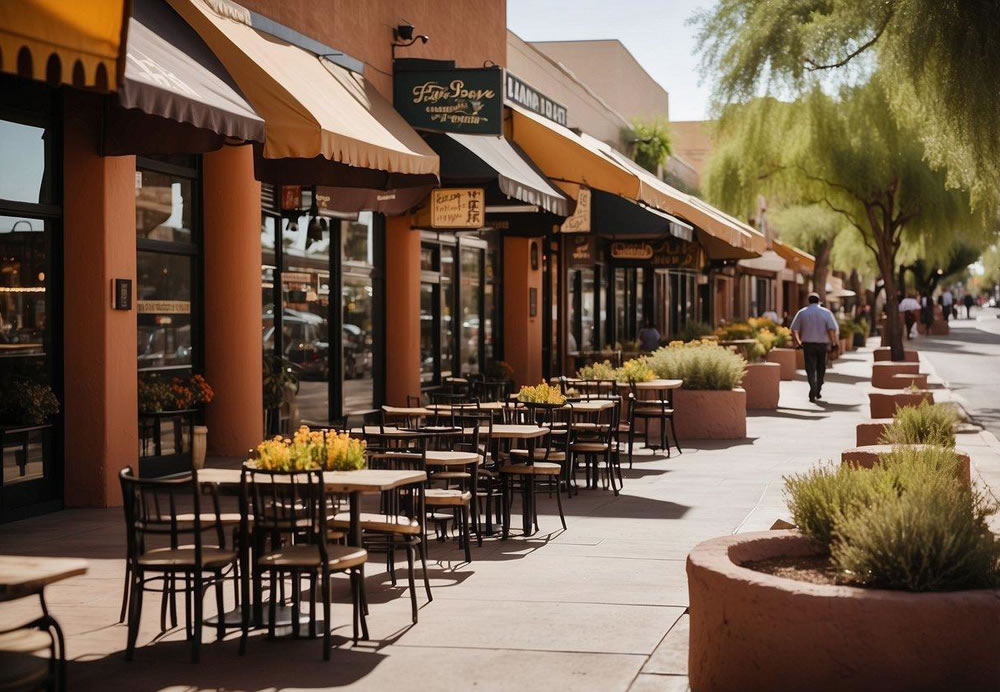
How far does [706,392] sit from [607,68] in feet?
113

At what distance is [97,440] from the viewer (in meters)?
11.5

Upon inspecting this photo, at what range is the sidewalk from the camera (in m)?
6.24

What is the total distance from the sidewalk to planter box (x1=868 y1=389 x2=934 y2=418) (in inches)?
169

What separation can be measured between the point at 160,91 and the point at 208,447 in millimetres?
5959

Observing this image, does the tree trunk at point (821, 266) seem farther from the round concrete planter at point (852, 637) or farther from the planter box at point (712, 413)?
the round concrete planter at point (852, 637)

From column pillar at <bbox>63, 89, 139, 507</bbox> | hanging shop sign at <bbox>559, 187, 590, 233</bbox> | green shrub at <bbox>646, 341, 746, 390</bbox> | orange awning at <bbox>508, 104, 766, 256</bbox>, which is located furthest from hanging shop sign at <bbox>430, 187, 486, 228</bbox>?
column pillar at <bbox>63, 89, 139, 507</bbox>

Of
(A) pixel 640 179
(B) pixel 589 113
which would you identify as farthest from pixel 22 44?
(B) pixel 589 113

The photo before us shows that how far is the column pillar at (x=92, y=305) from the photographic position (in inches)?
448

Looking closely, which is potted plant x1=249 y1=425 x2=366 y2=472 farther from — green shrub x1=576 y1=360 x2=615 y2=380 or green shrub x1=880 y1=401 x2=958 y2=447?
green shrub x1=576 y1=360 x2=615 y2=380

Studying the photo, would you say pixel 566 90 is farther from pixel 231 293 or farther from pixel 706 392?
pixel 231 293

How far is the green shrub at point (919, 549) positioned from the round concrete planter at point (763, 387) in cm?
1825

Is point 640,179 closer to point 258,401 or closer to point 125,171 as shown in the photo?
point 258,401

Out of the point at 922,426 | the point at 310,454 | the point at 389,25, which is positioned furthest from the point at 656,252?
the point at 310,454

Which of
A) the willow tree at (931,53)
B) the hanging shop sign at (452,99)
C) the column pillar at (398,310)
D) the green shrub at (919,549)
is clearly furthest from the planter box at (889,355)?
the green shrub at (919,549)
